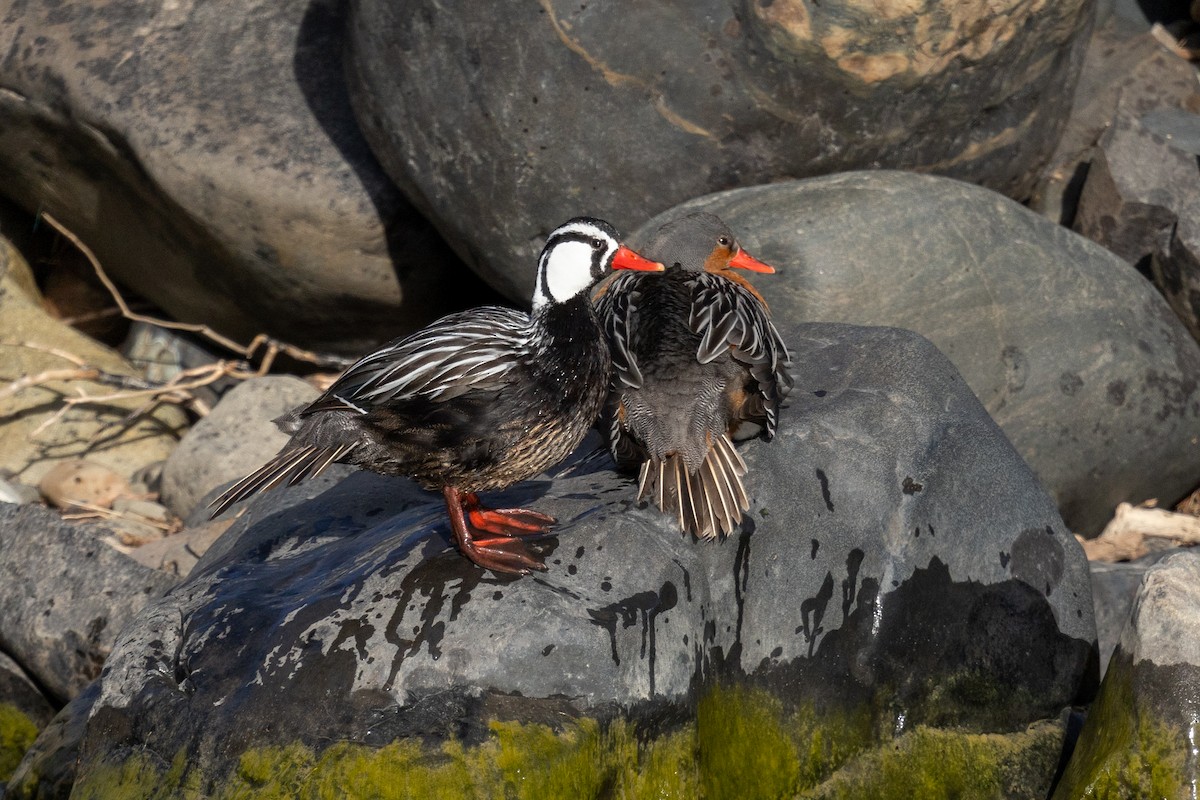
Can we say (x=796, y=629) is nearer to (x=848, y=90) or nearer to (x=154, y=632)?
(x=154, y=632)

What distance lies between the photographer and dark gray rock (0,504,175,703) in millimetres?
5660

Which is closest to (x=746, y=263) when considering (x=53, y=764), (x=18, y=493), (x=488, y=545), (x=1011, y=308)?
(x=1011, y=308)

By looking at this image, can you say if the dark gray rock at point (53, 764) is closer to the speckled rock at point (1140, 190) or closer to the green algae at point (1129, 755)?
the green algae at point (1129, 755)

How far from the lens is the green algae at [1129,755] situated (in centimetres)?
403

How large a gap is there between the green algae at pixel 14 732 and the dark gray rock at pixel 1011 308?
3.44m

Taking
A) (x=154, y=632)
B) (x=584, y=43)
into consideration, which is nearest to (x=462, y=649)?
(x=154, y=632)

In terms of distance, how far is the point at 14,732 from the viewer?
18.5ft

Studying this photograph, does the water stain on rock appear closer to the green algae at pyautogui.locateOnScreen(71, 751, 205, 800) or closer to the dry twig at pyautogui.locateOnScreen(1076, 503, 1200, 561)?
the green algae at pyautogui.locateOnScreen(71, 751, 205, 800)

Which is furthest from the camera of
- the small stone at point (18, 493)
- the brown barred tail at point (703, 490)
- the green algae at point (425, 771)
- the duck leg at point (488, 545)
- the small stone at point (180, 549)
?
the small stone at point (18, 493)

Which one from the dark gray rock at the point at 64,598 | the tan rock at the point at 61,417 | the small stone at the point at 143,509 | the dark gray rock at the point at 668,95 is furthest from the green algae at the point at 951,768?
the tan rock at the point at 61,417

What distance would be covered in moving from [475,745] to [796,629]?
1169mm

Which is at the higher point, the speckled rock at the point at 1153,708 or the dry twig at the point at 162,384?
the speckled rock at the point at 1153,708

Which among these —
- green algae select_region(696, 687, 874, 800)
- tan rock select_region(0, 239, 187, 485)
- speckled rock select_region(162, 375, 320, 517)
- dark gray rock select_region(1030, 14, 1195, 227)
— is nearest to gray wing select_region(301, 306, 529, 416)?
green algae select_region(696, 687, 874, 800)

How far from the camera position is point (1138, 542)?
21.4 feet
